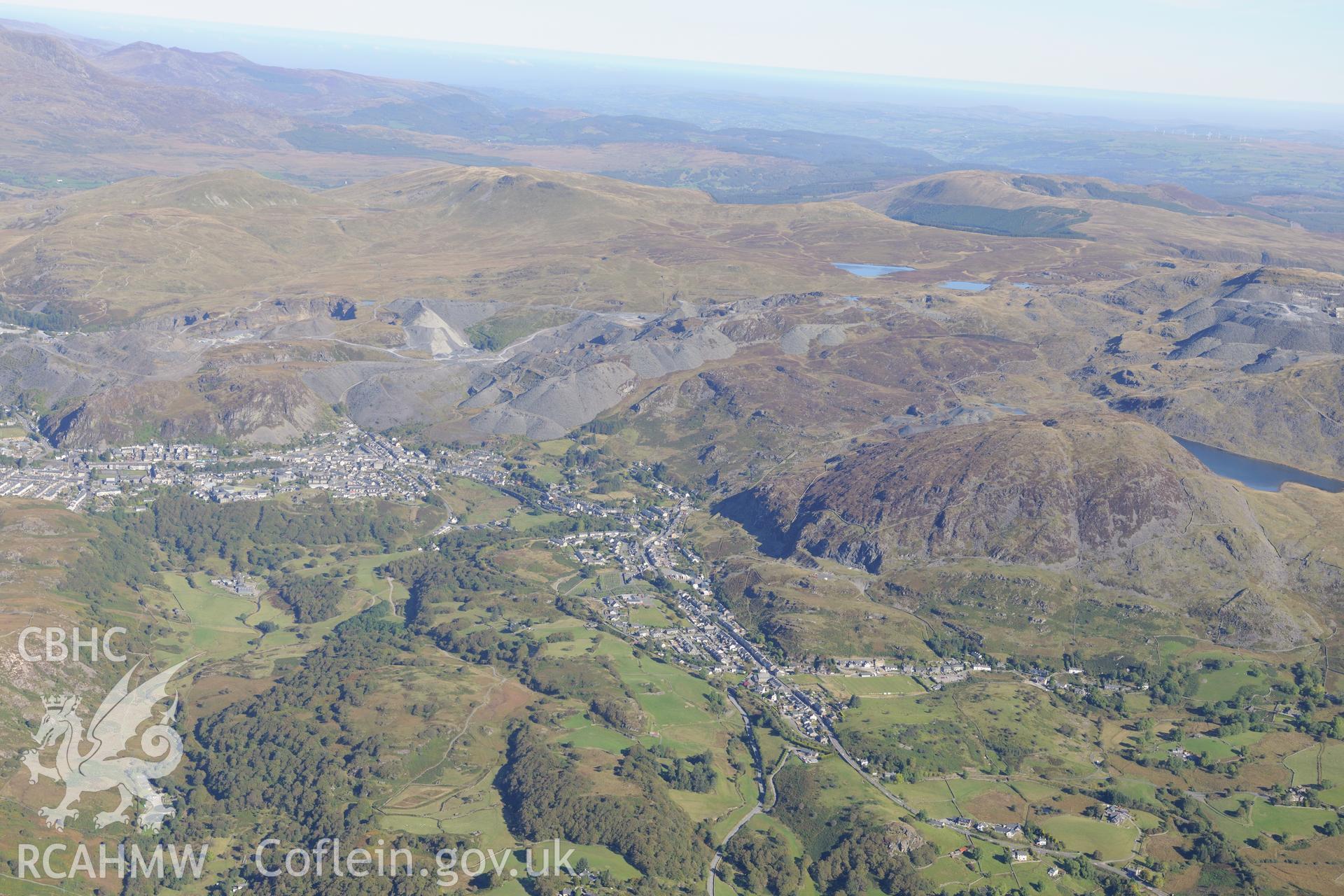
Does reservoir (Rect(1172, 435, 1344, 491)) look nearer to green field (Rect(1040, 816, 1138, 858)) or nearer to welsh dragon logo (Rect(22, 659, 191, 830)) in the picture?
green field (Rect(1040, 816, 1138, 858))

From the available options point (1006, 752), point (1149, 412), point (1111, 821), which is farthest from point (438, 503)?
point (1149, 412)

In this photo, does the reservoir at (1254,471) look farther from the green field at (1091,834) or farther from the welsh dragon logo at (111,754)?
the welsh dragon logo at (111,754)

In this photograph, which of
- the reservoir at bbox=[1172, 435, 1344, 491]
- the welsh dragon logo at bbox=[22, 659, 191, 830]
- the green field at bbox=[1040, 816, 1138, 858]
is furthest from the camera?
the reservoir at bbox=[1172, 435, 1344, 491]

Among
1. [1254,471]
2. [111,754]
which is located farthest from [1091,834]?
[1254,471]

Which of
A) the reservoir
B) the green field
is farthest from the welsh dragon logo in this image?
the reservoir

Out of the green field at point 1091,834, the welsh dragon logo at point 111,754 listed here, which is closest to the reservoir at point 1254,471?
the green field at point 1091,834

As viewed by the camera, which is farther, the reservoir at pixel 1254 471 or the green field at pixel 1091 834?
the reservoir at pixel 1254 471
